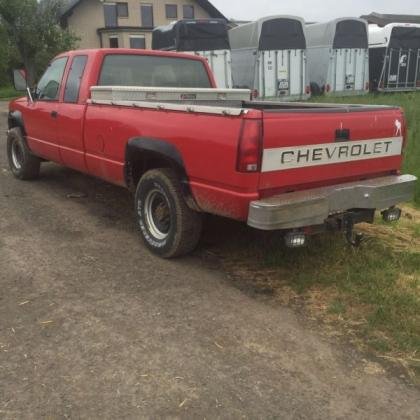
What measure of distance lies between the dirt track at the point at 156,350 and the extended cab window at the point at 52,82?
2.23m

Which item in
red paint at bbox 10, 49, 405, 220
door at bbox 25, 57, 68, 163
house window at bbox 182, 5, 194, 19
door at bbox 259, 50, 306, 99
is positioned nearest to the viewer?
red paint at bbox 10, 49, 405, 220

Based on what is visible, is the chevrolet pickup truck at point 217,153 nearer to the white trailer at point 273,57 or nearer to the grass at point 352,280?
the grass at point 352,280

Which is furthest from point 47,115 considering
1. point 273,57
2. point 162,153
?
point 273,57

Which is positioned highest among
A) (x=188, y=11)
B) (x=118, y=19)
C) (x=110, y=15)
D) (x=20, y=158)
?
(x=188, y=11)

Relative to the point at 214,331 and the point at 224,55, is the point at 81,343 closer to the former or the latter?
the point at 214,331

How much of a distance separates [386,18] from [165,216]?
51840mm

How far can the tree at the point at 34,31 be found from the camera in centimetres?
2731

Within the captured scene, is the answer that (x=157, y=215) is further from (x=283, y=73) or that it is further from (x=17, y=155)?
(x=283, y=73)

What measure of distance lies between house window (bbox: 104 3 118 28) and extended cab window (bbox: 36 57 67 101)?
3778 centimetres

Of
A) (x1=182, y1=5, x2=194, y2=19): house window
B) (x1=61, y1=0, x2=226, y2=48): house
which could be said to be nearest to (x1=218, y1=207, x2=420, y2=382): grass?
(x1=61, y1=0, x2=226, y2=48): house

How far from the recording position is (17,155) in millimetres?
7945

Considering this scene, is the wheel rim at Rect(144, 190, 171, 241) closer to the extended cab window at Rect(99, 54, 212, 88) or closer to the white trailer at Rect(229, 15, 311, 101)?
the extended cab window at Rect(99, 54, 212, 88)

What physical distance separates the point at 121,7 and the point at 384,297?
42947 mm

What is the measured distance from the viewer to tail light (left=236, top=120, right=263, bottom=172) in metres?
3.55
